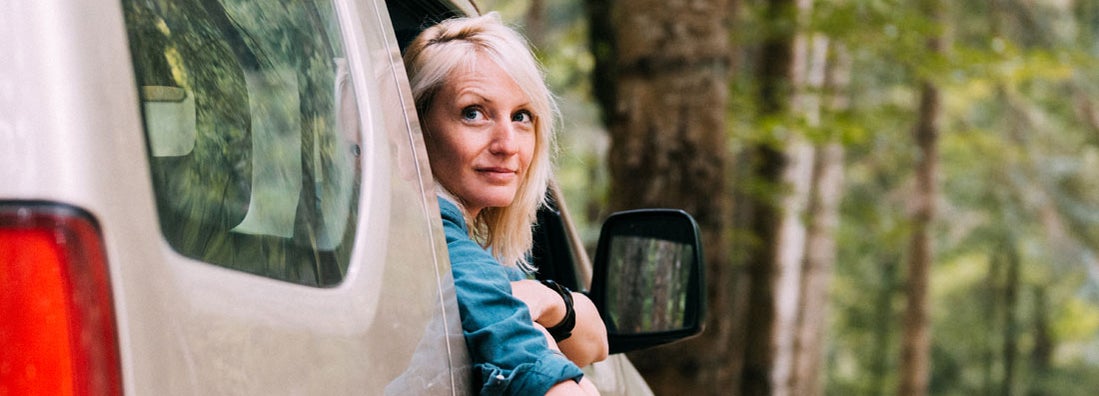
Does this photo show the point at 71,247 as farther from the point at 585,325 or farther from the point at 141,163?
the point at 585,325

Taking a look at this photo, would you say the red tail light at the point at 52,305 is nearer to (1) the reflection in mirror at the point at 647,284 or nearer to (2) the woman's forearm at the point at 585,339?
(2) the woman's forearm at the point at 585,339

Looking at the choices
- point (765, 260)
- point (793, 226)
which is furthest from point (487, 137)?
point (793, 226)

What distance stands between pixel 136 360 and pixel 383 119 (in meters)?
0.70

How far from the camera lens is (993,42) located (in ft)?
32.4

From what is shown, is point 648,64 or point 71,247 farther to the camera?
Result: point 648,64

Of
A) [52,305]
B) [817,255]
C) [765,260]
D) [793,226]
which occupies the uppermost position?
[52,305]

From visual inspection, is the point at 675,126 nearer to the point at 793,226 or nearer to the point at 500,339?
the point at 500,339

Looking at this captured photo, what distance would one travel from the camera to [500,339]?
1.75 m

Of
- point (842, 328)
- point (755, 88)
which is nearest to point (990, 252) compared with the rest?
point (842, 328)

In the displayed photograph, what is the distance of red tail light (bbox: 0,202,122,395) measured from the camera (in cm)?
99

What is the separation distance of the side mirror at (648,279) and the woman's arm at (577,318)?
1.48 feet

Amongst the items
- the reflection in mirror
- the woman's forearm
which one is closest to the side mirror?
the reflection in mirror

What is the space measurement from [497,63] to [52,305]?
4.01 ft

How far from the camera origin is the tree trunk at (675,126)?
6230 millimetres
